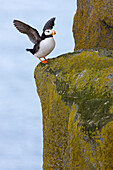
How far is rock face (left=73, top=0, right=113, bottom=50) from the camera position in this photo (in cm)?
888

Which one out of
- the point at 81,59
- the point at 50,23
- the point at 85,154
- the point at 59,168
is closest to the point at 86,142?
the point at 85,154

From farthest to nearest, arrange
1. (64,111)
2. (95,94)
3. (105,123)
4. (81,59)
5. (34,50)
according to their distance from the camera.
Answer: (34,50), (81,59), (64,111), (95,94), (105,123)

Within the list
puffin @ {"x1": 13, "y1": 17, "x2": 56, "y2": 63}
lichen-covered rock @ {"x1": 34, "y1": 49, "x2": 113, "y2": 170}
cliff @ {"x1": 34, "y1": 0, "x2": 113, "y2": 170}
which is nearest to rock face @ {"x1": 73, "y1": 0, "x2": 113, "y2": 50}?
cliff @ {"x1": 34, "y1": 0, "x2": 113, "y2": 170}

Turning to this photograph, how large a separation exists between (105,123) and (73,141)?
3.17 ft

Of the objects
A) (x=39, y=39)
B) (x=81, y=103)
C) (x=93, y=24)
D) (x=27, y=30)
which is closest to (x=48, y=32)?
(x=39, y=39)

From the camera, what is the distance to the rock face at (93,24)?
8.88 metres

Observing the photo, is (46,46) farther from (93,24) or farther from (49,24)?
(93,24)

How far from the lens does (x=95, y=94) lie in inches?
249

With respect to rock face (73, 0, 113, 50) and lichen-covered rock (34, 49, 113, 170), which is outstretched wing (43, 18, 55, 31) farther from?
rock face (73, 0, 113, 50)

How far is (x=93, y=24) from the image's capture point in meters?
9.24

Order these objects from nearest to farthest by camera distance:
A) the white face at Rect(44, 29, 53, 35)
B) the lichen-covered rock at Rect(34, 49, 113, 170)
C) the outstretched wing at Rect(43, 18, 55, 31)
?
the lichen-covered rock at Rect(34, 49, 113, 170)
the white face at Rect(44, 29, 53, 35)
the outstretched wing at Rect(43, 18, 55, 31)

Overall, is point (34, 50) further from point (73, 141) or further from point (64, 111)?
point (73, 141)

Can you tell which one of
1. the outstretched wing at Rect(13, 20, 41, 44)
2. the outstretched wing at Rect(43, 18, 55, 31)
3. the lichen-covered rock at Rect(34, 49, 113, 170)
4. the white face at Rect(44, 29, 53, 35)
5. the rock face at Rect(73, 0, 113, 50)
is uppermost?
the rock face at Rect(73, 0, 113, 50)

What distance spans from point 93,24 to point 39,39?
2114mm
